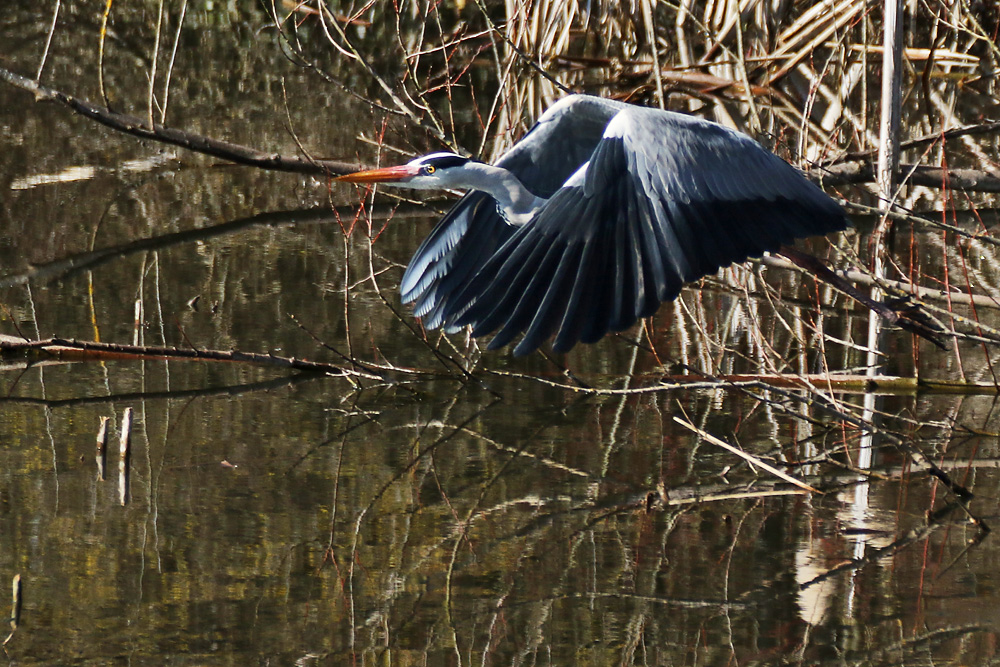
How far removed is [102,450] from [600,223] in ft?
6.38

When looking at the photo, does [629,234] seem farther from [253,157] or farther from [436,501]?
[253,157]

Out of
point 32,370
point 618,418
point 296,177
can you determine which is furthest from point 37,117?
point 618,418

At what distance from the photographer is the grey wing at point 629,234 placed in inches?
136

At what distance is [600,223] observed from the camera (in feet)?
12.0

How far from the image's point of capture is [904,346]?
20.0 feet

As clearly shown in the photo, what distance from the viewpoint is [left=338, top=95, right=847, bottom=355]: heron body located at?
348 centimetres

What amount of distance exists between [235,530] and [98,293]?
2.87 m

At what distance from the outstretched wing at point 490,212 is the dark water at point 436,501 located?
2.10 ft

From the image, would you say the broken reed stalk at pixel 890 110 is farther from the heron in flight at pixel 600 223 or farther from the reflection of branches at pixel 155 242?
the reflection of branches at pixel 155 242

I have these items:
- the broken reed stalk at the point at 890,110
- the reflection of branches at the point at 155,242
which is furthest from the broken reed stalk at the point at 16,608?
the broken reed stalk at the point at 890,110

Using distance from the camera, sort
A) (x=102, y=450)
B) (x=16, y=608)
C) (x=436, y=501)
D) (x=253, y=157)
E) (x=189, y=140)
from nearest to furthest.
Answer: (x=16, y=608)
(x=436, y=501)
(x=102, y=450)
(x=189, y=140)
(x=253, y=157)

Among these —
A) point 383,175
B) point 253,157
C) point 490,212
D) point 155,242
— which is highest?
point 253,157

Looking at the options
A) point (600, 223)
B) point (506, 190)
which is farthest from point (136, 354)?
point (600, 223)

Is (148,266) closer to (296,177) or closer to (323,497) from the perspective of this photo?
(296,177)
